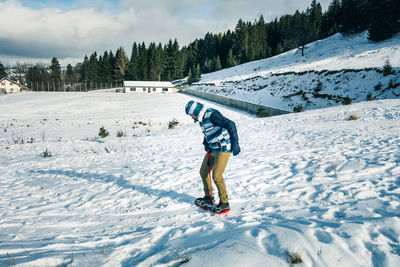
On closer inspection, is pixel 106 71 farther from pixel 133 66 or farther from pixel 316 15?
pixel 316 15

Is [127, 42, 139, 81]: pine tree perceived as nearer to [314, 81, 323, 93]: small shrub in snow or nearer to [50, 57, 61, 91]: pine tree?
[50, 57, 61, 91]: pine tree

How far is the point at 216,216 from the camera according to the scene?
434cm

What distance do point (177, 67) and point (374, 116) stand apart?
Answer: 95.9 metres

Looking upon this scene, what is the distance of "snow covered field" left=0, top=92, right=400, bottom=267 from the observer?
9.43 ft

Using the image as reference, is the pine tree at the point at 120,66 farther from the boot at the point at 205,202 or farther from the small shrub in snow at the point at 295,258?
the small shrub in snow at the point at 295,258

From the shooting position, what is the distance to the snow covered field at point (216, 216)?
9.43 feet

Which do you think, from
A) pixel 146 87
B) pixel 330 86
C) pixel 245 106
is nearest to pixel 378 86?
pixel 330 86

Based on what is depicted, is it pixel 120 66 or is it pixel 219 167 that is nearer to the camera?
pixel 219 167

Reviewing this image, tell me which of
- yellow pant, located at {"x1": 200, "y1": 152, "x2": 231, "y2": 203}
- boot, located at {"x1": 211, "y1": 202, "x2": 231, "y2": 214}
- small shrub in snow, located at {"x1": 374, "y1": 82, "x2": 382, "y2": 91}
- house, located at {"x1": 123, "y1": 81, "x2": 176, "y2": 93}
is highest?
house, located at {"x1": 123, "y1": 81, "x2": 176, "y2": 93}

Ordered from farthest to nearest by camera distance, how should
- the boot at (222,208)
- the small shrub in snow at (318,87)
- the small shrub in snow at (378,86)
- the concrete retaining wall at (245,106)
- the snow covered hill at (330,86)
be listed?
1. the small shrub in snow at (318,87)
2. the concrete retaining wall at (245,106)
3. the snow covered hill at (330,86)
4. the small shrub in snow at (378,86)
5. the boot at (222,208)

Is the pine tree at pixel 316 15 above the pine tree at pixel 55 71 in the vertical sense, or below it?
above

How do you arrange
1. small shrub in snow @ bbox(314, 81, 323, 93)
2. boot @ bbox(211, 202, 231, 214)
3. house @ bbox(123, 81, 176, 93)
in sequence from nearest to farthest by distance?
1. boot @ bbox(211, 202, 231, 214)
2. small shrub in snow @ bbox(314, 81, 323, 93)
3. house @ bbox(123, 81, 176, 93)

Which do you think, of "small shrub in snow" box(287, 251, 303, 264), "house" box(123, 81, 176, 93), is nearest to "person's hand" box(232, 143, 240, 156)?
"small shrub in snow" box(287, 251, 303, 264)

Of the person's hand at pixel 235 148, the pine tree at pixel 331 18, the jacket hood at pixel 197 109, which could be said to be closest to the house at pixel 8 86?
the jacket hood at pixel 197 109
